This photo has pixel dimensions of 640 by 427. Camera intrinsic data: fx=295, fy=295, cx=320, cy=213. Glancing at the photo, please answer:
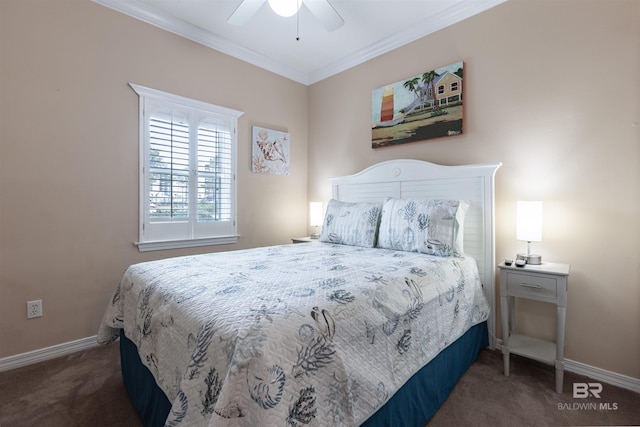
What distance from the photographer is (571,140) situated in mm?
2033

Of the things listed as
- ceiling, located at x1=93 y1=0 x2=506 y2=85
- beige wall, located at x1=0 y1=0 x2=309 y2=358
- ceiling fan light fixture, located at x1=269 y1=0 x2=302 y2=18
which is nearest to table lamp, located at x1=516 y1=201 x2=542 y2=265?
ceiling, located at x1=93 y1=0 x2=506 y2=85

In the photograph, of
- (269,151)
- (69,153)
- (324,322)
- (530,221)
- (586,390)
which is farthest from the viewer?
(269,151)

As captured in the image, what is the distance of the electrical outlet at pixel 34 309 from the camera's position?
2133 millimetres

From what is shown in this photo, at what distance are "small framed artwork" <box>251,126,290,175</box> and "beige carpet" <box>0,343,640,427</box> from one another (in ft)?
7.48

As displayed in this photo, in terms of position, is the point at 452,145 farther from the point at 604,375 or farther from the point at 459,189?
the point at 604,375

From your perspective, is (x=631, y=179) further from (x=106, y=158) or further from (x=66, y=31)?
(x=66, y=31)

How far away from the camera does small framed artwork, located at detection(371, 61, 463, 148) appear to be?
102 inches

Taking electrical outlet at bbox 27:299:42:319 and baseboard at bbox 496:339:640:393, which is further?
electrical outlet at bbox 27:299:42:319

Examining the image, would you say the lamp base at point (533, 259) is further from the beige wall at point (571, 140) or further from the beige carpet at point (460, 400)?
the beige carpet at point (460, 400)

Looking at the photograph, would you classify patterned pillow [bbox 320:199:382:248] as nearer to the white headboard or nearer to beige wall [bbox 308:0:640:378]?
the white headboard

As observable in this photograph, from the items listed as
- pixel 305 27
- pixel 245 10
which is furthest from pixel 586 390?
pixel 305 27

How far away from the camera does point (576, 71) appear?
6.61ft

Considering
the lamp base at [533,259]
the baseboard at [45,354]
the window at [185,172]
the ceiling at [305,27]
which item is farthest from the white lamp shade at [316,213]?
the baseboard at [45,354]

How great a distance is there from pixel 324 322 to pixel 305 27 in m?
2.82
